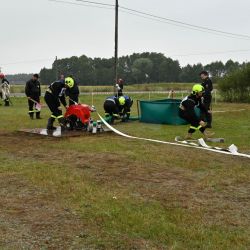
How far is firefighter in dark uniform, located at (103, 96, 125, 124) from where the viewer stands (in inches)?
613

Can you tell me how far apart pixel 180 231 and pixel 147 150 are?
17.3ft

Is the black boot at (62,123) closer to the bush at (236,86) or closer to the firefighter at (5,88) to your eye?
the firefighter at (5,88)

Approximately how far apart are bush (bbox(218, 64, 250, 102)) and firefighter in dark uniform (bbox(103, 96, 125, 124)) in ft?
57.2

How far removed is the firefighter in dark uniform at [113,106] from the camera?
51.1 feet

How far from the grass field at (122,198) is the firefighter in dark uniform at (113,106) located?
5.08 m

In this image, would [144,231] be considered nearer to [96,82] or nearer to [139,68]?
[96,82]

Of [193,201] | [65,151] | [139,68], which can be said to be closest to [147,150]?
[65,151]

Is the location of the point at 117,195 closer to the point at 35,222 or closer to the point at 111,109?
the point at 35,222

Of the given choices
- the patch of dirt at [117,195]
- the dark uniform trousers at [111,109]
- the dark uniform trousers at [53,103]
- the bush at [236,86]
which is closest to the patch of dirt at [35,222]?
the patch of dirt at [117,195]

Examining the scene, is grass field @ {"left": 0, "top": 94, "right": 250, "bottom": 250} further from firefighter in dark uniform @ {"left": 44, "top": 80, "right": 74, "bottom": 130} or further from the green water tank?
the green water tank

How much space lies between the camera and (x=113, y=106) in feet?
51.4

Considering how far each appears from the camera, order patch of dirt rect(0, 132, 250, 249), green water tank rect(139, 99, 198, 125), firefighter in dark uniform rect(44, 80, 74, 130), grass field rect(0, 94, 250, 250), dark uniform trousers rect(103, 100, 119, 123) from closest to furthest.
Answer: grass field rect(0, 94, 250, 250), patch of dirt rect(0, 132, 250, 249), firefighter in dark uniform rect(44, 80, 74, 130), dark uniform trousers rect(103, 100, 119, 123), green water tank rect(139, 99, 198, 125)

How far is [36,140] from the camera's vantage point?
11.8 m

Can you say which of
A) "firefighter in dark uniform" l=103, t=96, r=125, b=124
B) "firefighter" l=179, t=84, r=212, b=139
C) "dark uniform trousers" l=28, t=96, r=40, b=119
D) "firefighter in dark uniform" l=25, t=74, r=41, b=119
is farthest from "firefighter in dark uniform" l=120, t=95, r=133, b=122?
"firefighter" l=179, t=84, r=212, b=139
